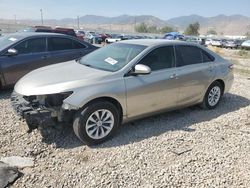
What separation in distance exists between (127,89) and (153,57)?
2.96 ft

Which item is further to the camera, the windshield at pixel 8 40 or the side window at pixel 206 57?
the windshield at pixel 8 40

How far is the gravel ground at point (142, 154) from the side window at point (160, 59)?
109 cm

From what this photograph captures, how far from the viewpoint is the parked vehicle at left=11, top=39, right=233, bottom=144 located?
4094mm

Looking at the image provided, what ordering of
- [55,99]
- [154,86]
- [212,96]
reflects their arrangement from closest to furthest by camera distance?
1. [55,99]
2. [154,86]
3. [212,96]

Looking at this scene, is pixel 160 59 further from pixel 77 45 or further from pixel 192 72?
pixel 77 45

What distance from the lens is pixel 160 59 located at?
202 inches

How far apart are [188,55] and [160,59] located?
0.83 meters

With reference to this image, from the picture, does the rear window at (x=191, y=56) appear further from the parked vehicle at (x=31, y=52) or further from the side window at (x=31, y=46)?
the side window at (x=31, y=46)

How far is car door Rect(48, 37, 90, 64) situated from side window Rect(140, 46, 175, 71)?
10.6 feet

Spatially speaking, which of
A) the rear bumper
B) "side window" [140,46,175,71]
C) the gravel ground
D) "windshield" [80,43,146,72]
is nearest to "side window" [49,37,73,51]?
"windshield" [80,43,146,72]

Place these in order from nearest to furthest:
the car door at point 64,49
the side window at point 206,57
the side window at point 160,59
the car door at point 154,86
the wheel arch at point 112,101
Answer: the wheel arch at point 112,101, the car door at point 154,86, the side window at point 160,59, the side window at point 206,57, the car door at point 64,49

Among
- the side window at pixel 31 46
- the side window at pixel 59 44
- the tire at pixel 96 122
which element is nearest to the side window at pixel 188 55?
the tire at pixel 96 122

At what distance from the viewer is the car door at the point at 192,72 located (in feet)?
17.7

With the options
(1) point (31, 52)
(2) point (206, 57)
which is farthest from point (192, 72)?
(1) point (31, 52)
